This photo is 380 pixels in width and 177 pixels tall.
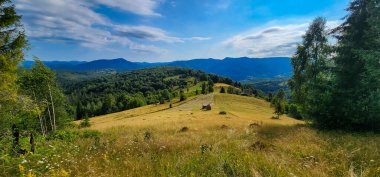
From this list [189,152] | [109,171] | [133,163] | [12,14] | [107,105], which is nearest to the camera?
[109,171]

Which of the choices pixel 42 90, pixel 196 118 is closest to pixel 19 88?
pixel 42 90

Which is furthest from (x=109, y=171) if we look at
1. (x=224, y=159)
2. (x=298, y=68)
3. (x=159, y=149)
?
(x=298, y=68)

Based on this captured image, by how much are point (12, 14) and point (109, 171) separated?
14125 mm

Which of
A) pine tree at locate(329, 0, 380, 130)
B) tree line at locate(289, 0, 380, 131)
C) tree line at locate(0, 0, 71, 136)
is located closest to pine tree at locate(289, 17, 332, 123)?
tree line at locate(289, 0, 380, 131)

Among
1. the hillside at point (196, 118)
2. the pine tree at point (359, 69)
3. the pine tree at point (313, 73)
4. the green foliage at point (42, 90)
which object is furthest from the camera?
the hillside at point (196, 118)

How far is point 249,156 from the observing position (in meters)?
4.71

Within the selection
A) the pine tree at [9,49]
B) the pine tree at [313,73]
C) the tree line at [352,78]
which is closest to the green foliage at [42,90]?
the pine tree at [9,49]

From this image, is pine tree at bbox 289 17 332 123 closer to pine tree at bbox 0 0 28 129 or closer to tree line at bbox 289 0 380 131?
tree line at bbox 289 0 380 131

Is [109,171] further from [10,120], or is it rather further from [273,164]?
[10,120]

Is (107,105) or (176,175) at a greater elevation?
(176,175)

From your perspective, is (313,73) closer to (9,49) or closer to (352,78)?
(352,78)

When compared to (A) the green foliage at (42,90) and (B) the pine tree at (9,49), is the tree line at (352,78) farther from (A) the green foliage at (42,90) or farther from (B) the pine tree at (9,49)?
(A) the green foliage at (42,90)

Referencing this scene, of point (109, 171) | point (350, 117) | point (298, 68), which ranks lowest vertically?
point (350, 117)

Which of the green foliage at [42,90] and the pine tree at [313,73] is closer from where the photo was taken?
the pine tree at [313,73]
